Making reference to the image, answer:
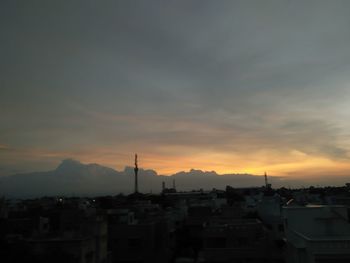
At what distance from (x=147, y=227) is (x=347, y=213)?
15863mm

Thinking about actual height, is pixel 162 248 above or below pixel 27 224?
below

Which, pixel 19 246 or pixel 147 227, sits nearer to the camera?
pixel 19 246

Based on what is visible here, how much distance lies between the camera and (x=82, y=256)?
2138 cm

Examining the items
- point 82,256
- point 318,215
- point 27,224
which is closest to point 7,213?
point 27,224

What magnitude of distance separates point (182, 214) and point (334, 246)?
1622 inches

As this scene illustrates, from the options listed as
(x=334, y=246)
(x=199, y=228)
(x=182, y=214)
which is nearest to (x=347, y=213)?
(x=334, y=246)

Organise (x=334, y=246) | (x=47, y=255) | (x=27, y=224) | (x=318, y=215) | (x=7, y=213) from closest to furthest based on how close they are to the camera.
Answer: (x=334, y=246) < (x=47, y=255) < (x=318, y=215) < (x=27, y=224) < (x=7, y=213)

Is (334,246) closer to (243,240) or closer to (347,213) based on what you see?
(347,213)

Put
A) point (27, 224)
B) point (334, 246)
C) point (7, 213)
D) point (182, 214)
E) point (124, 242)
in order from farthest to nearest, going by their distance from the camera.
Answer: point (182, 214) < point (7, 213) < point (27, 224) < point (124, 242) < point (334, 246)

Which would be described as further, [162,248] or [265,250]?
[162,248]

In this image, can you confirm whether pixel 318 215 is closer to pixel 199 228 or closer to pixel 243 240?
pixel 243 240

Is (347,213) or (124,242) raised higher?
(347,213)

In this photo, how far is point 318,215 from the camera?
23734mm

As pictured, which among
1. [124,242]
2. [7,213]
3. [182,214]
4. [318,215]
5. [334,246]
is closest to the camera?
[334,246]
